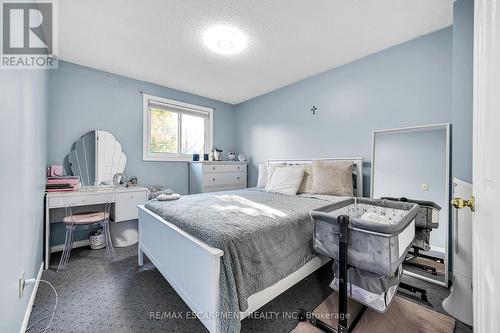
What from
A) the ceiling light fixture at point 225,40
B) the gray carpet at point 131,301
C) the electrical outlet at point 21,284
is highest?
the ceiling light fixture at point 225,40

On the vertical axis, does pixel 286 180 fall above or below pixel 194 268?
above

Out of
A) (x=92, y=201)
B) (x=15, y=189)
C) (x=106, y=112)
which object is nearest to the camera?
(x=15, y=189)

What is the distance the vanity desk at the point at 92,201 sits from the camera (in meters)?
2.24

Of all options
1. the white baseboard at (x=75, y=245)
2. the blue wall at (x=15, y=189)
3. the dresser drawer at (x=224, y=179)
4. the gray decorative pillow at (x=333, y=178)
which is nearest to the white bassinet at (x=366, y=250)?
the gray decorative pillow at (x=333, y=178)

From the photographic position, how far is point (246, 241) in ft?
4.13

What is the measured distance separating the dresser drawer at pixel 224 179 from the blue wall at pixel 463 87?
3.11 metres

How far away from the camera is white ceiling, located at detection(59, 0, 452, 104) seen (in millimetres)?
1792

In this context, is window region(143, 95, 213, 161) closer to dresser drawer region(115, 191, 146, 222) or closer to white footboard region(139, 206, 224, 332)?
dresser drawer region(115, 191, 146, 222)

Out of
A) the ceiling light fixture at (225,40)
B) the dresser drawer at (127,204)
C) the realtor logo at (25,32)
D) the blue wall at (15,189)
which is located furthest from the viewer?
the dresser drawer at (127,204)

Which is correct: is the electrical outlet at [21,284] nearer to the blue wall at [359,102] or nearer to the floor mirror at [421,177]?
the floor mirror at [421,177]

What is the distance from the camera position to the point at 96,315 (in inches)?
59.7

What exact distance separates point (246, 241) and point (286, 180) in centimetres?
172

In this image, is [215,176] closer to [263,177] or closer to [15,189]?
[263,177]

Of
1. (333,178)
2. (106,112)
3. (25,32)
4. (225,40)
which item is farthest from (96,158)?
(333,178)
